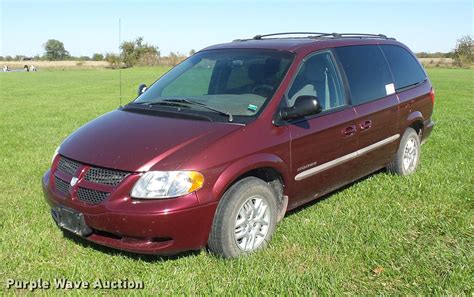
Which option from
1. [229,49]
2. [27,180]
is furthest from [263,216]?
[27,180]

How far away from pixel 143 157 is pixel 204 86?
1.49m

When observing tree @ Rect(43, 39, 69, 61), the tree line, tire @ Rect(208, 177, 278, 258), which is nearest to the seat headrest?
tire @ Rect(208, 177, 278, 258)

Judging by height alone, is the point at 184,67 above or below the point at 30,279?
above

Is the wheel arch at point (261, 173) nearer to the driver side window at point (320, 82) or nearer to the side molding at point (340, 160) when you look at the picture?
the side molding at point (340, 160)

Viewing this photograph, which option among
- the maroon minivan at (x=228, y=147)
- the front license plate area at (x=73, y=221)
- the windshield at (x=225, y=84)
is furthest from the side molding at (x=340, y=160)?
the front license plate area at (x=73, y=221)

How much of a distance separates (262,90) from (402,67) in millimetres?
2719

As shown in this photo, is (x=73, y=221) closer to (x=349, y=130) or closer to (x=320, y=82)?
(x=320, y=82)

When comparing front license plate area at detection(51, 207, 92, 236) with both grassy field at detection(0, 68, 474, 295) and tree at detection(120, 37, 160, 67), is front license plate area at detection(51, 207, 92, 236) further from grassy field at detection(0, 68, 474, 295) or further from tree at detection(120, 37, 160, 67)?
tree at detection(120, 37, 160, 67)

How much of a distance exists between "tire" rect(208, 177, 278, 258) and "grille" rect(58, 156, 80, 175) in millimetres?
1200

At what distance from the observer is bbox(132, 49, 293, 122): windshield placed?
14.1ft

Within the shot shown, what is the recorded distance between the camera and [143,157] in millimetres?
3605

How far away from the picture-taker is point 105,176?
11.8ft

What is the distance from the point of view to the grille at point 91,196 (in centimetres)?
357

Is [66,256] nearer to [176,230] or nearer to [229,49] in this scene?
[176,230]
